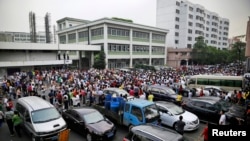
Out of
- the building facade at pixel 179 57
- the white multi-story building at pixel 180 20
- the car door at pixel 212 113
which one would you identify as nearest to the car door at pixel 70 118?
the car door at pixel 212 113

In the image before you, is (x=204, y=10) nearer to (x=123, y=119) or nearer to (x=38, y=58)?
(x=38, y=58)

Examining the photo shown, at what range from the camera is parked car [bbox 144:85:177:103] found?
48.0 feet

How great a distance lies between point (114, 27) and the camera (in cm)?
4131

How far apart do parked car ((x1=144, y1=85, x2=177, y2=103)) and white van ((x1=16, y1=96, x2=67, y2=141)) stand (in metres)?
8.97

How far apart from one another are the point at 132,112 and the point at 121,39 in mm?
35396

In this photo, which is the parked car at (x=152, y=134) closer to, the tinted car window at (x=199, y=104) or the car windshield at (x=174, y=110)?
the car windshield at (x=174, y=110)

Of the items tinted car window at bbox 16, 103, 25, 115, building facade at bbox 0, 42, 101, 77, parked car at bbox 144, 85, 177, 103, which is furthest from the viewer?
building facade at bbox 0, 42, 101, 77

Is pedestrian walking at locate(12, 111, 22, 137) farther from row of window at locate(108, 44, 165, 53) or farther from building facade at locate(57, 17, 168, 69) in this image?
row of window at locate(108, 44, 165, 53)

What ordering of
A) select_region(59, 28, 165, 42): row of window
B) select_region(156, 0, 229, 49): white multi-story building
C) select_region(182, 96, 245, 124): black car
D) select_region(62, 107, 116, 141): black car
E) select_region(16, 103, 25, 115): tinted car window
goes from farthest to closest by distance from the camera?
select_region(156, 0, 229, 49): white multi-story building
select_region(59, 28, 165, 42): row of window
select_region(182, 96, 245, 124): black car
select_region(16, 103, 25, 115): tinted car window
select_region(62, 107, 116, 141): black car

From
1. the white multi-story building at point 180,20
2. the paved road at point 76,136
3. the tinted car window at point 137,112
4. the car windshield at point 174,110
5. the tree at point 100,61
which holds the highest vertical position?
the white multi-story building at point 180,20

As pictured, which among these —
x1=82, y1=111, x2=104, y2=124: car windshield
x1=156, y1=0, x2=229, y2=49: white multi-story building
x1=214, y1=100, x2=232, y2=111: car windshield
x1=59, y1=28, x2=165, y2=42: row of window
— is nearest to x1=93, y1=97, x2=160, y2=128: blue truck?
x1=82, y1=111, x2=104, y2=124: car windshield

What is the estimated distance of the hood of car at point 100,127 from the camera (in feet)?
27.4

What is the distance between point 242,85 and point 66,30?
4650 centimetres

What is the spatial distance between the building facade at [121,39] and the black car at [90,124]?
101ft
